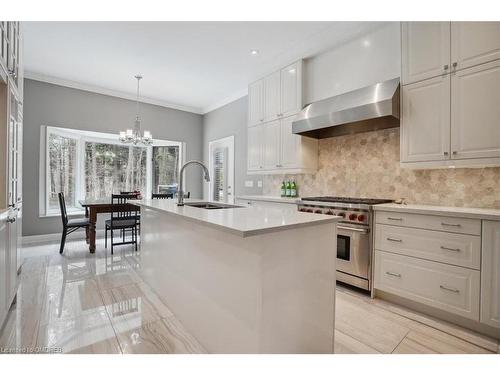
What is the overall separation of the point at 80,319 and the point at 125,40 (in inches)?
124

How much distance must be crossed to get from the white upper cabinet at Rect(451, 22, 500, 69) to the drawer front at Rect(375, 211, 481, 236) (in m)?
1.26

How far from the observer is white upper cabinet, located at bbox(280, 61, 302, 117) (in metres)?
3.51

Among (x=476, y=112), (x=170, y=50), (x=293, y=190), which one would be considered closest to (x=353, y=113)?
(x=476, y=112)

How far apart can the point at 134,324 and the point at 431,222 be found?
2510mm

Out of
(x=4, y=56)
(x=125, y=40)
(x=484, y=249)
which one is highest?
(x=125, y=40)

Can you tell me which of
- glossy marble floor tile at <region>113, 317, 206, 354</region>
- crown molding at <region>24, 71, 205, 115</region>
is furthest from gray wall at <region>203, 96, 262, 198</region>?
glossy marble floor tile at <region>113, 317, 206, 354</region>

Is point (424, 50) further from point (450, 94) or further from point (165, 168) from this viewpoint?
point (165, 168)

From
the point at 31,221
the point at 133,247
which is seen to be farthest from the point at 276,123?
the point at 31,221

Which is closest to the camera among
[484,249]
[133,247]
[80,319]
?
[484,249]

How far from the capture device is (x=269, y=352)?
1360mm

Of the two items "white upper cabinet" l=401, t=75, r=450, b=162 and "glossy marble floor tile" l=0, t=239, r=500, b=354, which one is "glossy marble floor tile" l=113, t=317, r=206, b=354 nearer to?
"glossy marble floor tile" l=0, t=239, r=500, b=354

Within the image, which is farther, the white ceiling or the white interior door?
the white interior door

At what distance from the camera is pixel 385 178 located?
2959mm

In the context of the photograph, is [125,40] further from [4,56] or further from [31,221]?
[31,221]
